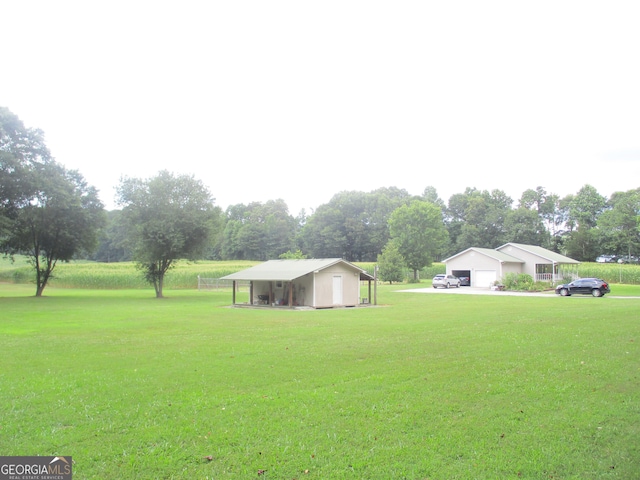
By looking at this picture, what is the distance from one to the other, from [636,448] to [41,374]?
10321 mm

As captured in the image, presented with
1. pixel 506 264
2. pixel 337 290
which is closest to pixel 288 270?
pixel 337 290

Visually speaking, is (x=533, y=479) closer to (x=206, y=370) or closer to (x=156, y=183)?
(x=206, y=370)

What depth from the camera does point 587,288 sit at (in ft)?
123

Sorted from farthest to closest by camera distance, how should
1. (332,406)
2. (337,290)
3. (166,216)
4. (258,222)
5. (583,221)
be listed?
(258,222) → (583,221) → (166,216) → (337,290) → (332,406)

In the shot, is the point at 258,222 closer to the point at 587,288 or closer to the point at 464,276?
the point at 464,276

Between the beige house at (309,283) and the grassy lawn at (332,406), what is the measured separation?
15191mm

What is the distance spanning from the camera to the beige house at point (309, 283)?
1172 inches

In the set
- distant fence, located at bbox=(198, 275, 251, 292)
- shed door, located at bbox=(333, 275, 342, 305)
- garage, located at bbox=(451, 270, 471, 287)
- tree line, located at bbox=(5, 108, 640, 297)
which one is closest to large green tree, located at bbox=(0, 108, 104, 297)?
tree line, located at bbox=(5, 108, 640, 297)

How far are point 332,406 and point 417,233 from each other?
71756mm

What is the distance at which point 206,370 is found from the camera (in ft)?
33.2

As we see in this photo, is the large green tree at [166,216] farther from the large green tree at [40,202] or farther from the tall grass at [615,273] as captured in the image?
the tall grass at [615,273]

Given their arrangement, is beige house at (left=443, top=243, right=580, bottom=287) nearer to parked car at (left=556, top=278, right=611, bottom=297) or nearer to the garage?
the garage
